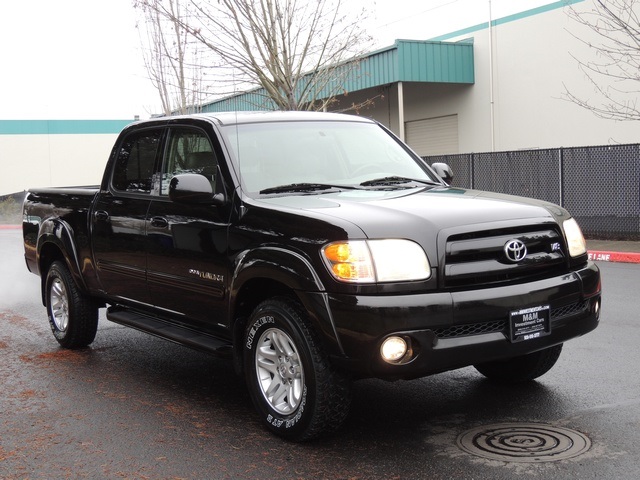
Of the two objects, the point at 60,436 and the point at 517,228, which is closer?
the point at 517,228

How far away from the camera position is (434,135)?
2731 cm

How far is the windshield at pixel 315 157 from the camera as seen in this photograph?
17.9 ft

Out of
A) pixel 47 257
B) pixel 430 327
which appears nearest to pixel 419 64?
pixel 47 257

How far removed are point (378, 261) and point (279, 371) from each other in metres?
0.99

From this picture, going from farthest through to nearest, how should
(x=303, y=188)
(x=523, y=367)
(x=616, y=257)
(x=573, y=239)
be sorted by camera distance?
(x=616, y=257) < (x=523, y=367) < (x=303, y=188) < (x=573, y=239)

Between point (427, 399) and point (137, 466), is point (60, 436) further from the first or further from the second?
point (427, 399)

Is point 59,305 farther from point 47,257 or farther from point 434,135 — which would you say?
point 434,135

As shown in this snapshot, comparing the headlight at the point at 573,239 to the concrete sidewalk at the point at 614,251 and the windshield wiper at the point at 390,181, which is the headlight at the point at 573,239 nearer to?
the windshield wiper at the point at 390,181

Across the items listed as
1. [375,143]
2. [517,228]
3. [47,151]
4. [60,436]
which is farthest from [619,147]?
[47,151]

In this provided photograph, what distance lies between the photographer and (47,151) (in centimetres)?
4300

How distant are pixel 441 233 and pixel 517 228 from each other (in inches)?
20.6

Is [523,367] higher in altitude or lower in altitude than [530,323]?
lower

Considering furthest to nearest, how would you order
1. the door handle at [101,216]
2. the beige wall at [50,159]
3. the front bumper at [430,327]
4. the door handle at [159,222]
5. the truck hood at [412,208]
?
the beige wall at [50,159] < the door handle at [101,216] < the door handle at [159,222] < the truck hood at [412,208] < the front bumper at [430,327]

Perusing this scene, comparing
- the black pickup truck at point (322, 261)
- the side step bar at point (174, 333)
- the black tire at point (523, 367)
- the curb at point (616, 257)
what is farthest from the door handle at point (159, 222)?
the curb at point (616, 257)
